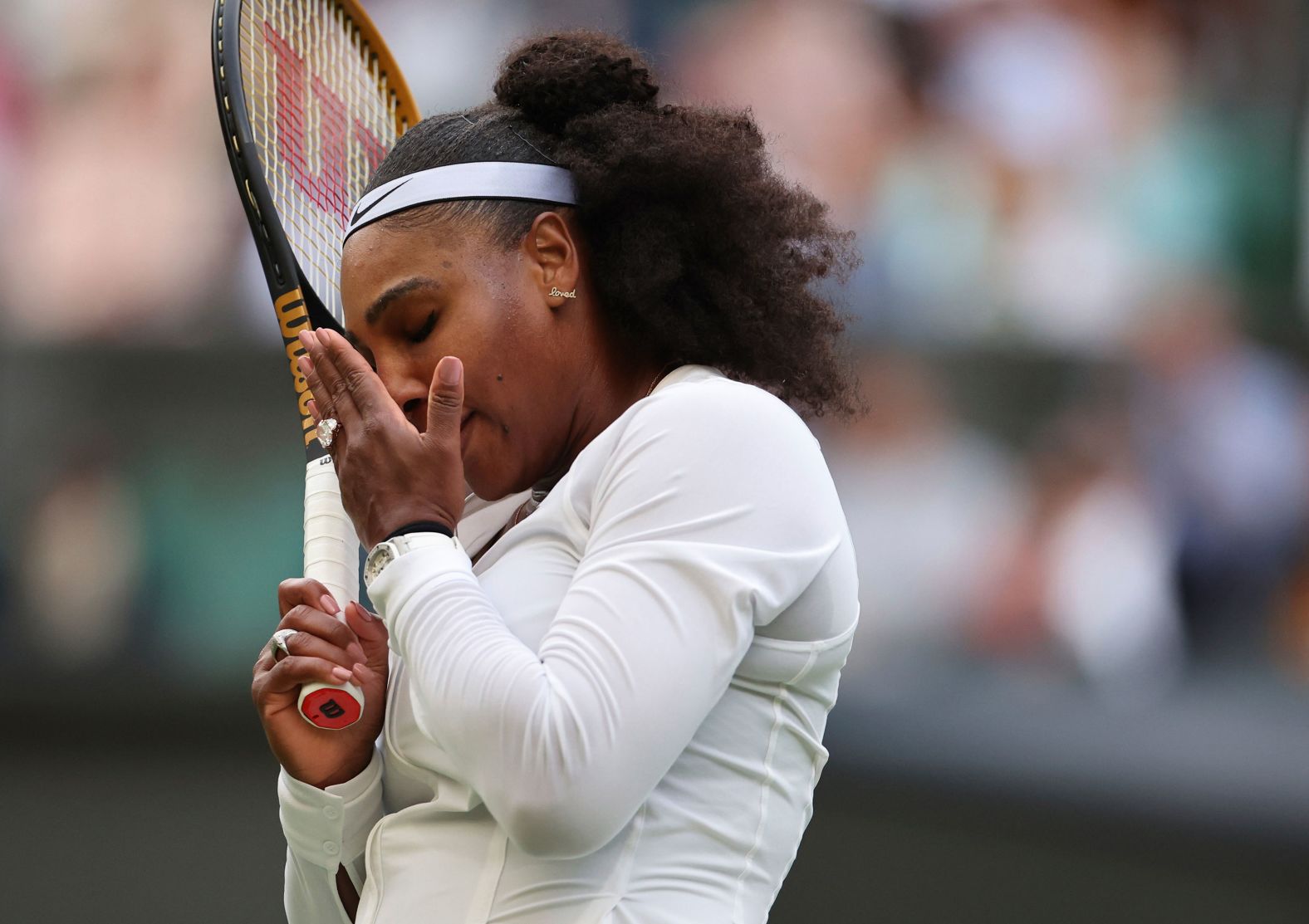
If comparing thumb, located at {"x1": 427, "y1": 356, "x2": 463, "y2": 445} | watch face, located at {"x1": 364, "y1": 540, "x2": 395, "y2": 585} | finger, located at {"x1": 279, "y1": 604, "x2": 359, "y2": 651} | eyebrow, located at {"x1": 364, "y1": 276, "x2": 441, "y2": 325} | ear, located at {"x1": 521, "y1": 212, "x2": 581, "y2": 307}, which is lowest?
finger, located at {"x1": 279, "y1": 604, "x2": 359, "y2": 651}

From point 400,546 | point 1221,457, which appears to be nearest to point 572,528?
point 400,546

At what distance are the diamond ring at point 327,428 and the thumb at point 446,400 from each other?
0.09 meters

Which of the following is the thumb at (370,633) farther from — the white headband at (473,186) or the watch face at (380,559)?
the white headband at (473,186)

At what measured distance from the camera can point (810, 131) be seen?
3.70 metres

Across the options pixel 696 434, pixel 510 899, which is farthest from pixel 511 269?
pixel 510 899

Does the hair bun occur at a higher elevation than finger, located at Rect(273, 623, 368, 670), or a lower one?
higher

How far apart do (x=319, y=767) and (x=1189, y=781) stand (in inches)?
94.7

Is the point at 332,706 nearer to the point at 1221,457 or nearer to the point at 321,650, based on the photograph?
the point at 321,650

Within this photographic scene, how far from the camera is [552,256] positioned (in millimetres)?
1380

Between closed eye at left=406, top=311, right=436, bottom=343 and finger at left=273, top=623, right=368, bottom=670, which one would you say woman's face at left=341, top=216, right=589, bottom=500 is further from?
finger at left=273, top=623, right=368, bottom=670

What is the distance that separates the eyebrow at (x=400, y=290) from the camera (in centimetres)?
133

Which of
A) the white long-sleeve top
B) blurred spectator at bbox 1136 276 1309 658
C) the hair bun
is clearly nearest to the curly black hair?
the hair bun

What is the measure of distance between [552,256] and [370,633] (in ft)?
1.22

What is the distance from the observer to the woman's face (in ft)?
4.35
